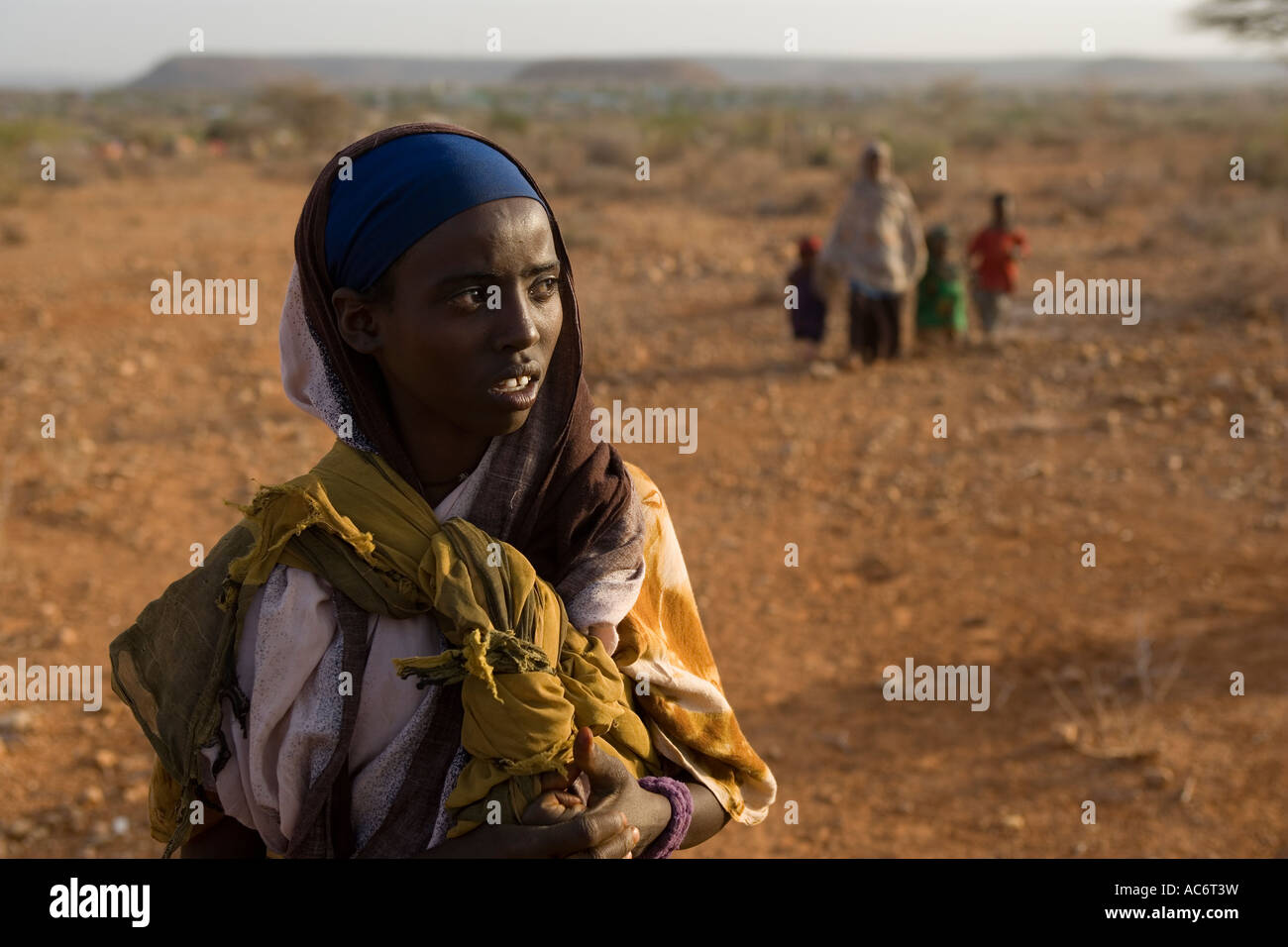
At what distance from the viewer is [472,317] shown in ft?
4.58

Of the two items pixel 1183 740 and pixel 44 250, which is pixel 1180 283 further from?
pixel 44 250

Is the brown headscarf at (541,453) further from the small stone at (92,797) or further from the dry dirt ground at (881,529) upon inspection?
the small stone at (92,797)

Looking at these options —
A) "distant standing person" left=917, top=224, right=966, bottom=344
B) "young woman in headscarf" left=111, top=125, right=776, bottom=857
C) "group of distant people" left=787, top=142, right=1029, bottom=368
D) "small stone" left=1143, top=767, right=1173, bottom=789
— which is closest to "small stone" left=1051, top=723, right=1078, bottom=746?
"small stone" left=1143, top=767, right=1173, bottom=789

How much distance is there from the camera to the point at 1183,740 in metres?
4.46

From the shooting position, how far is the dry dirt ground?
4.25m

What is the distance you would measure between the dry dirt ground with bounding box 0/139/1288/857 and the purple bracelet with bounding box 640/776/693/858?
8.38 feet

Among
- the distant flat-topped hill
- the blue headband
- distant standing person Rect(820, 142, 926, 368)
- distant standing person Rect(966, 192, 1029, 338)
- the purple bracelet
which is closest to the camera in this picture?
the blue headband

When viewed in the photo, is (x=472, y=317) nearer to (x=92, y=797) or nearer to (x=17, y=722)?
(x=92, y=797)

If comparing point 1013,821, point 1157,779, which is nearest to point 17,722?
point 1013,821

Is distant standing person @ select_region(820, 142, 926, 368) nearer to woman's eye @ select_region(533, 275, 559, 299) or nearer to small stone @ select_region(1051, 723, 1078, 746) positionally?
small stone @ select_region(1051, 723, 1078, 746)

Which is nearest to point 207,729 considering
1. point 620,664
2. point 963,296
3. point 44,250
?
point 620,664

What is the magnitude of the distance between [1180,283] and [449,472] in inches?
457

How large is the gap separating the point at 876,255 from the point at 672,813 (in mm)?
8260

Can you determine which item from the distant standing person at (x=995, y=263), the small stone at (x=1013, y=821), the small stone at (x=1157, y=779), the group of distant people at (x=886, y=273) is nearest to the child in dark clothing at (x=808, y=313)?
the group of distant people at (x=886, y=273)
